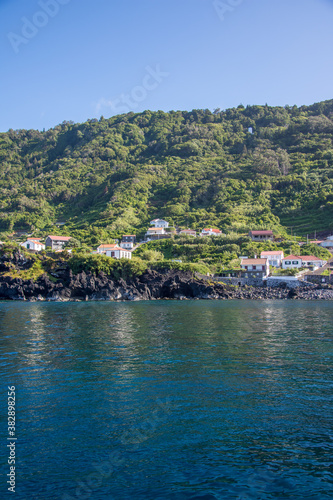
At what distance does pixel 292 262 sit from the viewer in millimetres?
84938

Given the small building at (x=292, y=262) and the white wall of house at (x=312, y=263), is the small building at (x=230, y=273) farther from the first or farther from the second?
the white wall of house at (x=312, y=263)

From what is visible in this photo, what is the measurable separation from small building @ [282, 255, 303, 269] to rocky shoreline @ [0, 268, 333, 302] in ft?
32.3

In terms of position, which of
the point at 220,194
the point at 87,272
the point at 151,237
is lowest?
the point at 87,272

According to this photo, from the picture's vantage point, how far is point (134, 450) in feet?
33.7

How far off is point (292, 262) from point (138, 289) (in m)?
37.2

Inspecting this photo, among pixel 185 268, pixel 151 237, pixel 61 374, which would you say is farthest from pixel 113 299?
pixel 61 374

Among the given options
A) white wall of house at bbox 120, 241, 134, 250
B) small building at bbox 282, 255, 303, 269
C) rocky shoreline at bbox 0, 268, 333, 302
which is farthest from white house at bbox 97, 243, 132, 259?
small building at bbox 282, 255, 303, 269

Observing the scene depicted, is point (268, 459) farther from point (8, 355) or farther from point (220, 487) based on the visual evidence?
point (8, 355)

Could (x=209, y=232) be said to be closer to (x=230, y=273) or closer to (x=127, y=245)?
(x=127, y=245)

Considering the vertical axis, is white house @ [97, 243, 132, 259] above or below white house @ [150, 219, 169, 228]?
below

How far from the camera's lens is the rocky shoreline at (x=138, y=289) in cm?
6869

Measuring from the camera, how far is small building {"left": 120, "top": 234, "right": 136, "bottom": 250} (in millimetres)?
102938

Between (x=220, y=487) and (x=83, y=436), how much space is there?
14.8ft

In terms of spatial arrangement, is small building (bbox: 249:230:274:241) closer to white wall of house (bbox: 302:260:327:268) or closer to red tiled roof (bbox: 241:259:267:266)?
white wall of house (bbox: 302:260:327:268)
